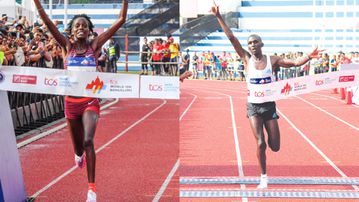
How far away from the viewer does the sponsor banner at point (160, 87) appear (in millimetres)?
5371

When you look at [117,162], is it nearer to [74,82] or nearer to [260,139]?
[260,139]

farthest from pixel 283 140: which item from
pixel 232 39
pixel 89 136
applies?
pixel 89 136

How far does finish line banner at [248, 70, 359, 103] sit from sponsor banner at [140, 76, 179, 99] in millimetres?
1055

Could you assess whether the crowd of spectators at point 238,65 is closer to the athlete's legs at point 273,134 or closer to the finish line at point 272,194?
the athlete's legs at point 273,134

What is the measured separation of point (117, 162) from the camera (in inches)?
309

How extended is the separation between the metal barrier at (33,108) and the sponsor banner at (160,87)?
1.98m

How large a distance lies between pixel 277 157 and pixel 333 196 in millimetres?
672

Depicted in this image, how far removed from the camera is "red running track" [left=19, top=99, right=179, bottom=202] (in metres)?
6.50

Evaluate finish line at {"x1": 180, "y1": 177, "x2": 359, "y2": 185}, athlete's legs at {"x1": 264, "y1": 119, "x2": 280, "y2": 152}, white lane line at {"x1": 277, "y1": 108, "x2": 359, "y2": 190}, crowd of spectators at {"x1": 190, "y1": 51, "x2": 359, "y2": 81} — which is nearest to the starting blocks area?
finish line at {"x1": 180, "y1": 177, "x2": 359, "y2": 185}

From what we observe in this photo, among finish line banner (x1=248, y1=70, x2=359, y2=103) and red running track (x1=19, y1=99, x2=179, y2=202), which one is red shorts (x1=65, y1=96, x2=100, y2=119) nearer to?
red running track (x1=19, y1=99, x2=179, y2=202)

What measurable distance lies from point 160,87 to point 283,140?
71.0 inches

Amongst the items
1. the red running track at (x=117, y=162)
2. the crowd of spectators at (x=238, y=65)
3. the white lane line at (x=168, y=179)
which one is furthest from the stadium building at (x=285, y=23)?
the red running track at (x=117, y=162)

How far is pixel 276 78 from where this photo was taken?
629cm

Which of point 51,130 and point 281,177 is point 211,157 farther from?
point 51,130
